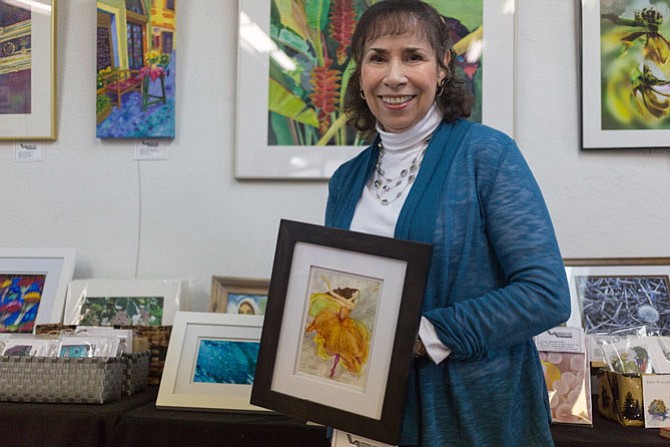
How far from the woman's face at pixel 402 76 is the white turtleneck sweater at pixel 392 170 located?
2 cm

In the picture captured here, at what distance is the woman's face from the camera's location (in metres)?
1.10

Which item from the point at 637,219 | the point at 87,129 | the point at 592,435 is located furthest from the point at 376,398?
the point at 87,129

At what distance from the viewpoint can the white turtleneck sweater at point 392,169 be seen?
110cm

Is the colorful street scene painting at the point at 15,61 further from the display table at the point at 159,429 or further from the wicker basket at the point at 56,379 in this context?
the display table at the point at 159,429

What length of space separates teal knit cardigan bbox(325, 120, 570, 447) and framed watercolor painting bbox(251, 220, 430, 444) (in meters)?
0.05

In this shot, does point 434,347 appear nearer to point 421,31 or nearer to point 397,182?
point 397,182

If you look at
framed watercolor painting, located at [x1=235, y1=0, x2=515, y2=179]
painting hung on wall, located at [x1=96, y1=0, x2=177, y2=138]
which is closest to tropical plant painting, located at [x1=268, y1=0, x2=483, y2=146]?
framed watercolor painting, located at [x1=235, y1=0, x2=515, y2=179]

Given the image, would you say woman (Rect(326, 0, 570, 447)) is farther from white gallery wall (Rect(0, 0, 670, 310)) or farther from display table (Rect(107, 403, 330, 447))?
white gallery wall (Rect(0, 0, 670, 310))

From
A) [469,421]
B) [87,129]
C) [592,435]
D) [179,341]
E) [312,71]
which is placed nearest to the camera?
[469,421]

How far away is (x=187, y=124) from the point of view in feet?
6.86

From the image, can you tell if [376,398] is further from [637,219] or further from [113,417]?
[637,219]

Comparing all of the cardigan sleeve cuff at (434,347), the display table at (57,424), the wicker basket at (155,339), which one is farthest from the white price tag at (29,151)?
the cardigan sleeve cuff at (434,347)

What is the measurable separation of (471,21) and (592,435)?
1193mm

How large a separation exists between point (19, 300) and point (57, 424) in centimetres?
66
